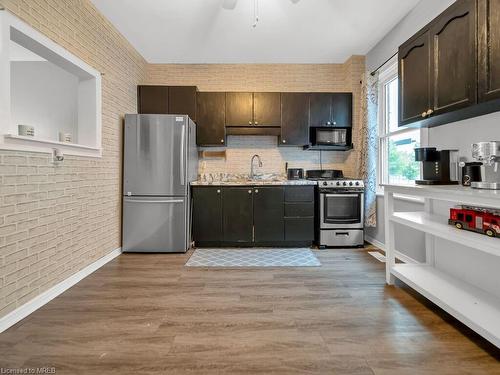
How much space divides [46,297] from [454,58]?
3629 mm

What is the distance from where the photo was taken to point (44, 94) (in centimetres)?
395

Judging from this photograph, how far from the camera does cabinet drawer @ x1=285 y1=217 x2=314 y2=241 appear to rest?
3859 mm

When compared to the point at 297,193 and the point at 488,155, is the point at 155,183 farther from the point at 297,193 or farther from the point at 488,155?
the point at 488,155

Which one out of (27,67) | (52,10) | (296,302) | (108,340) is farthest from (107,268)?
(27,67)

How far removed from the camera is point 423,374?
1.39m

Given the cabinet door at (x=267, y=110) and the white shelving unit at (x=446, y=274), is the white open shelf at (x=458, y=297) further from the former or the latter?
the cabinet door at (x=267, y=110)

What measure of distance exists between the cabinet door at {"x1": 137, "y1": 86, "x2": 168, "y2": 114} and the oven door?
2754 millimetres

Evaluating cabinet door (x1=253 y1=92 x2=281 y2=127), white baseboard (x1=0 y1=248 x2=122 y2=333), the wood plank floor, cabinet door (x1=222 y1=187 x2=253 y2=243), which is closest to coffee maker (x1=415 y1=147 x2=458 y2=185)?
the wood plank floor

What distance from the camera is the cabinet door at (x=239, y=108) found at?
419 cm

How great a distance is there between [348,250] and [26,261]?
3505mm

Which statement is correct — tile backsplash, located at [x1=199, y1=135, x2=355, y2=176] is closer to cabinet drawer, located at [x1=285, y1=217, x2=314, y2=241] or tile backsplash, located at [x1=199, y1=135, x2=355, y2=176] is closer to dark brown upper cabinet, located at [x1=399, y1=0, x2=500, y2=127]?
cabinet drawer, located at [x1=285, y1=217, x2=314, y2=241]

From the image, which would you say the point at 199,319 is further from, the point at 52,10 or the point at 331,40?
the point at 331,40

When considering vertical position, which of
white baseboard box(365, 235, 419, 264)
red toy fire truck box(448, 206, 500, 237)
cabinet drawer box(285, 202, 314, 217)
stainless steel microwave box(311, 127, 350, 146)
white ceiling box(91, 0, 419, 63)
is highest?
white ceiling box(91, 0, 419, 63)

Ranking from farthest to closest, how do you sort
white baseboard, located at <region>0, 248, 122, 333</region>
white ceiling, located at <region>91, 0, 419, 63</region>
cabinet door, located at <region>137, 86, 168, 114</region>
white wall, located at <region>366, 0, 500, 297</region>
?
1. cabinet door, located at <region>137, 86, 168, 114</region>
2. white ceiling, located at <region>91, 0, 419, 63</region>
3. white wall, located at <region>366, 0, 500, 297</region>
4. white baseboard, located at <region>0, 248, 122, 333</region>
